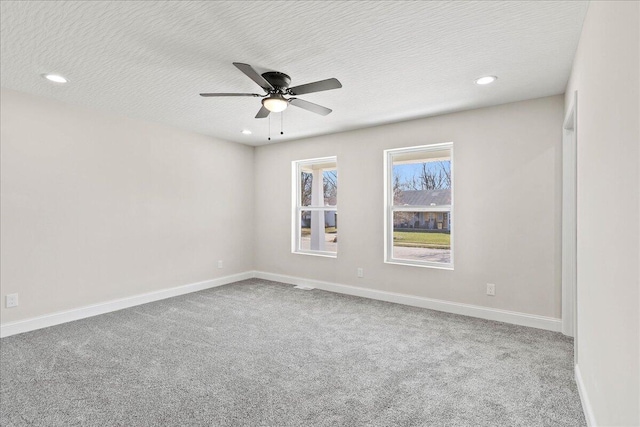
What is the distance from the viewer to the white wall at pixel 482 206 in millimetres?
3504

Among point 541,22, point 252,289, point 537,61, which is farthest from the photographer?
point 252,289

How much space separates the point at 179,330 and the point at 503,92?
162 inches

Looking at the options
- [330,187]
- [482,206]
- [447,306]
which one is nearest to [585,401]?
[447,306]

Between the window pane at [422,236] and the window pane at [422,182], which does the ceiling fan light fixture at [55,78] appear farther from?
the window pane at [422,236]

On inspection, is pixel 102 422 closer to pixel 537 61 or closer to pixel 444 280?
pixel 444 280

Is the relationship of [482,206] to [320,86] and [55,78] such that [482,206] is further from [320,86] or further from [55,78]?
[55,78]

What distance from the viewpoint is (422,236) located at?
14.8 feet

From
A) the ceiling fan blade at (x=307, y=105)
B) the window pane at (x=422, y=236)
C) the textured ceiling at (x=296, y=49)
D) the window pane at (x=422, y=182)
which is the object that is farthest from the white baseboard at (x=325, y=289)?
the ceiling fan blade at (x=307, y=105)

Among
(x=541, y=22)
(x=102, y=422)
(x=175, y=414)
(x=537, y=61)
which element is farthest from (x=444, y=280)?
(x=102, y=422)

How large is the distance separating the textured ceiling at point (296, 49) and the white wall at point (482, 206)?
1.20 ft

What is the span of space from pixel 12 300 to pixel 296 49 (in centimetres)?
371

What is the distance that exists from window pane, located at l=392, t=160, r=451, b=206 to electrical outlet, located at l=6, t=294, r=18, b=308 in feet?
14.7

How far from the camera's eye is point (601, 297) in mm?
1599

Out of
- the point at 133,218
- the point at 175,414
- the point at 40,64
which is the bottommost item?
the point at 175,414
